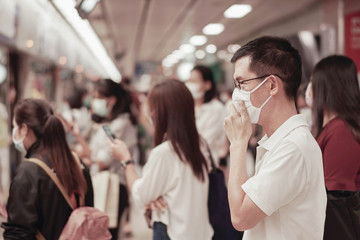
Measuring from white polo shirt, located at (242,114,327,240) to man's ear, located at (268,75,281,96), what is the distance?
0.40ft

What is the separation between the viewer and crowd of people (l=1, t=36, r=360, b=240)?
170 centimetres

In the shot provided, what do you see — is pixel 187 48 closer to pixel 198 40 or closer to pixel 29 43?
A: pixel 198 40

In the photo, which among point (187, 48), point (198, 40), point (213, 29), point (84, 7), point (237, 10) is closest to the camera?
point (84, 7)

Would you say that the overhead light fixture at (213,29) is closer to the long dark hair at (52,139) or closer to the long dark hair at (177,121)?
the long dark hair at (177,121)

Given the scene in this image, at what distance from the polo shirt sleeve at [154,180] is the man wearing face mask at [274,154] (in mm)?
944

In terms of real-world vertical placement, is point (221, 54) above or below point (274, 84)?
above

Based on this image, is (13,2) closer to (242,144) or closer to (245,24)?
(242,144)

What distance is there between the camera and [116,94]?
14.7 ft

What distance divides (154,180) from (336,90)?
1.21 m

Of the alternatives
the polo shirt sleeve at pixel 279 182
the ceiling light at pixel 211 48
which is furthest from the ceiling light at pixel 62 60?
the polo shirt sleeve at pixel 279 182

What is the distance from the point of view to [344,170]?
8.34 feet

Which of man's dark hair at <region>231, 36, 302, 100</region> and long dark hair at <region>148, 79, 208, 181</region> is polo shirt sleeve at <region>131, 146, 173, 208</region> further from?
man's dark hair at <region>231, 36, 302, 100</region>

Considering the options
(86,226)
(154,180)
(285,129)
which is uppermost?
(285,129)

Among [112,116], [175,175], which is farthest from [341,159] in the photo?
[112,116]
